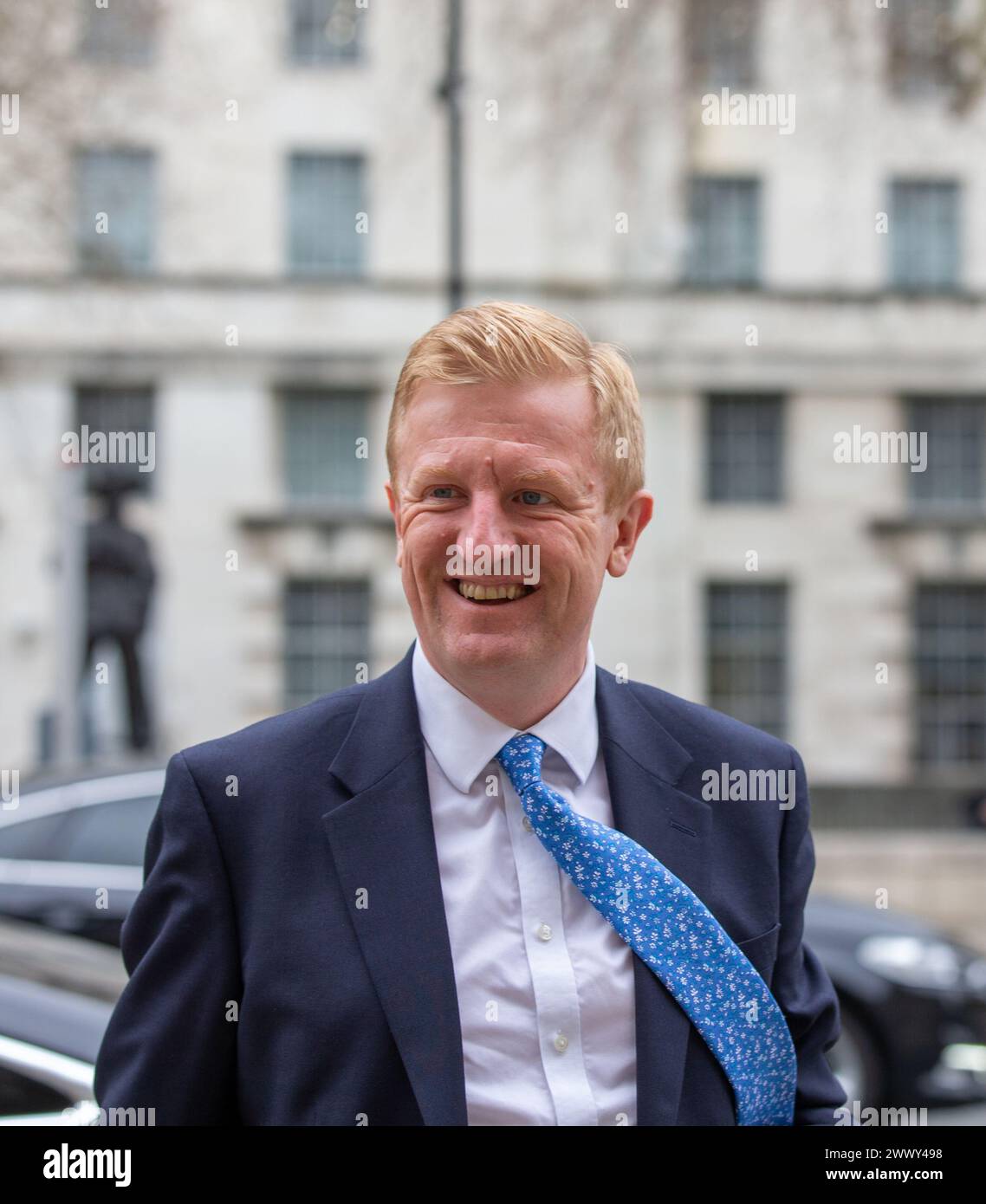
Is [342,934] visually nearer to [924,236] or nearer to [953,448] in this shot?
[953,448]

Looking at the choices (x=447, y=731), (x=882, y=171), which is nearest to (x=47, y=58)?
(x=447, y=731)

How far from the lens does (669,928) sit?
1.97 m

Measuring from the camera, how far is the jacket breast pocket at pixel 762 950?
6.66ft

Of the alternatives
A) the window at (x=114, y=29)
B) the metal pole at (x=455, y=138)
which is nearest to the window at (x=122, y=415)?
the window at (x=114, y=29)

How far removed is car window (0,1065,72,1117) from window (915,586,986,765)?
21.3 metres

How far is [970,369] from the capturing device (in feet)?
75.2

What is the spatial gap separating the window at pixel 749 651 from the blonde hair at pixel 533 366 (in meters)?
21.2

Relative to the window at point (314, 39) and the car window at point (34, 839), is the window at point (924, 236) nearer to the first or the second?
the window at point (314, 39)

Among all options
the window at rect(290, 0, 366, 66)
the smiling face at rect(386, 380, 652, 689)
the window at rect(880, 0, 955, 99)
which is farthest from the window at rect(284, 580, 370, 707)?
the smiling face at rect(386, 380, 652, 689)

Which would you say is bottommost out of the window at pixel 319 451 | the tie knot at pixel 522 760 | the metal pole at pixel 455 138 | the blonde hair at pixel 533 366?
the tie knot at pixel 522 760

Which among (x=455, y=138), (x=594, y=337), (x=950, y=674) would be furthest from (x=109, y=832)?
(x=950, y=674)

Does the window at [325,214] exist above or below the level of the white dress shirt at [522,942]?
above
